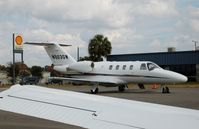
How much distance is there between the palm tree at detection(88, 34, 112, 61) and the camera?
68250 mm

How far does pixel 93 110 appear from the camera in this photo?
3010 millimetres

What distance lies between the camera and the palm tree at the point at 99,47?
224 feet

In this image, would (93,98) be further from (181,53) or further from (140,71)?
(181,53)

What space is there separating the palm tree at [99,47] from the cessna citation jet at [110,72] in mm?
31724

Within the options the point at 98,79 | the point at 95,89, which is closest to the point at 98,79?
the point at 98,79

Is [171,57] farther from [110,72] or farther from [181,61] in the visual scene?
[110,72]

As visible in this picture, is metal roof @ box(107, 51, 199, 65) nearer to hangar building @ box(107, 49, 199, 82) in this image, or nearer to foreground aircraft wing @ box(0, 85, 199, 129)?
hangar building @ box(107, 49, 199, 82)

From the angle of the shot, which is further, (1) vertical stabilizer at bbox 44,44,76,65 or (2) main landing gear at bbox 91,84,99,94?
(1) vertical stabilizer at bbox 44,44,76,65

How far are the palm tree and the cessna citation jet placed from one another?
1249 inches

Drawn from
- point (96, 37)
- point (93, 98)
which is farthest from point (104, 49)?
point (93, 98)

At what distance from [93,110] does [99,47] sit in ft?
215

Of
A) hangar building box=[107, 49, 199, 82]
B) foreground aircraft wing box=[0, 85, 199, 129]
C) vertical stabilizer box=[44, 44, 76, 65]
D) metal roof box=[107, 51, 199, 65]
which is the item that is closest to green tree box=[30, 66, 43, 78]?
metal roof box=[107, 51, 199, 65]

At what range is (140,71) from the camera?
3048 centimetres

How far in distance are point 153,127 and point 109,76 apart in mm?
30383
